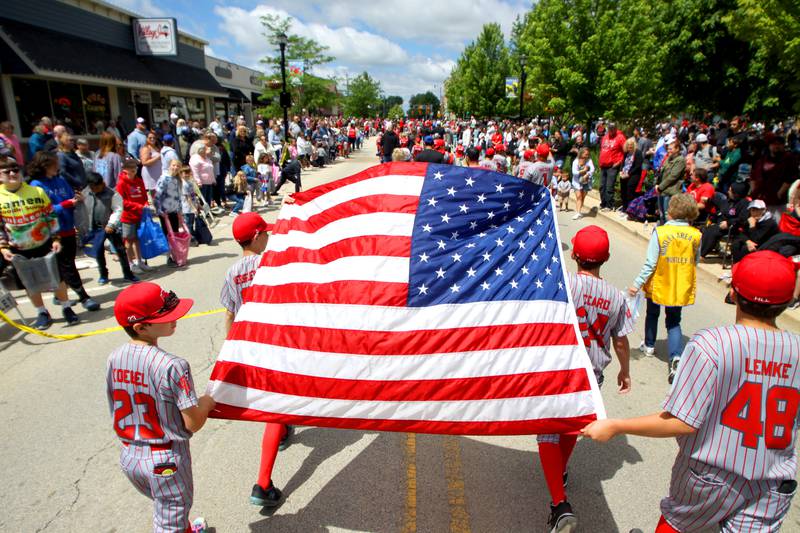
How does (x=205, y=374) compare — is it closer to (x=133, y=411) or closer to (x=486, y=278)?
(x=133, y=411)

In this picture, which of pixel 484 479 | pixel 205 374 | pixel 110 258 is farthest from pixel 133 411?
pixel 110 258

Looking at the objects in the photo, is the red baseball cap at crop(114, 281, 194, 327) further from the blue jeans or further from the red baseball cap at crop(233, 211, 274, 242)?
the blue jeans

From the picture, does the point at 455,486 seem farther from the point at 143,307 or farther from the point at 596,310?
the point at 143,307

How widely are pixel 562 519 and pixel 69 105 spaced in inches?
877

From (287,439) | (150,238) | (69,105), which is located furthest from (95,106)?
(287,439)

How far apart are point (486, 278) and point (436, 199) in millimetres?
688

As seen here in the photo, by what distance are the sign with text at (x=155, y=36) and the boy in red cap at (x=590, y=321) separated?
2560cm

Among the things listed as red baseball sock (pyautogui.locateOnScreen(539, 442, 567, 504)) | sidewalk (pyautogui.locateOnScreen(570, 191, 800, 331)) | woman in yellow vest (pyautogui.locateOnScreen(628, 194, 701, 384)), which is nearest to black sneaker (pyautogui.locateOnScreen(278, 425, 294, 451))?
red baseball sock (pyautogui.locateOnScreen(539, 442, 567, 504))

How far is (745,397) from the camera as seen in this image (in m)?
2.17

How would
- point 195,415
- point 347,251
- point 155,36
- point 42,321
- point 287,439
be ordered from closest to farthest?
point 195,415 < point 347,251 < point 287,439 < point 42,321 < point 155,36

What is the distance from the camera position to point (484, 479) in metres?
3.84

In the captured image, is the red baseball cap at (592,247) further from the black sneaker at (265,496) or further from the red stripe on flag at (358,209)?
the black sneaker at (265,496)

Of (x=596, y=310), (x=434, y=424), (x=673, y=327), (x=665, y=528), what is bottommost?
(x=673, y=327)

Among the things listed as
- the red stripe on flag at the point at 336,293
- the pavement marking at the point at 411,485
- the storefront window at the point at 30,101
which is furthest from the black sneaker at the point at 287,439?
the storefront window at the point at 30,101
